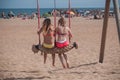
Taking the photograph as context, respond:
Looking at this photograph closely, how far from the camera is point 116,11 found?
324 inches

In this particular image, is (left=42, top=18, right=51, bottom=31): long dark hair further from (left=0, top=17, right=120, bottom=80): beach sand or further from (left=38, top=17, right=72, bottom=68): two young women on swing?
(left=0, top=17, right=120, bottom=80): beach sand

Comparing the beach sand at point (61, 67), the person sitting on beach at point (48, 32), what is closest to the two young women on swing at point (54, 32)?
the person sitting on beach at point (48, 32)

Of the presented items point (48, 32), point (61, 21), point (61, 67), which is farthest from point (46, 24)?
point (61, 67)

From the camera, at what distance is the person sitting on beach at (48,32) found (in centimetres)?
855

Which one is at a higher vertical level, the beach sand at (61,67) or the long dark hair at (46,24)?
the long dark hair at (46,24)

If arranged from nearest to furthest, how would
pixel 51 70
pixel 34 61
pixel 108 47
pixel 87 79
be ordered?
pixel 87 79, pixel 51 70, pixel 34 61, pixel 108 47

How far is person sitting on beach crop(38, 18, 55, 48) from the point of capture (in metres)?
8.55

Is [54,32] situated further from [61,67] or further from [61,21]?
[61,67]

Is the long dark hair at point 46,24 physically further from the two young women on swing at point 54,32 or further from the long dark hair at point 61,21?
the long dark hair at point 61,21

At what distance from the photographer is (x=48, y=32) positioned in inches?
341

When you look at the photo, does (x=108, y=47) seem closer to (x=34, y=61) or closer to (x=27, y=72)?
(x=34, y=61)

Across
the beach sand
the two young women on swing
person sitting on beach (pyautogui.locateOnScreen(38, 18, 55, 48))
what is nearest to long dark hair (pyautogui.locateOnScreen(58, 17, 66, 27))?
the two young women on swing

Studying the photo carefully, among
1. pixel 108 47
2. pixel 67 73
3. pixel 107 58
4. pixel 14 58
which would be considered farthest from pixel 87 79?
pixel 108 47

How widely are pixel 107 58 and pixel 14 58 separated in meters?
3.01
